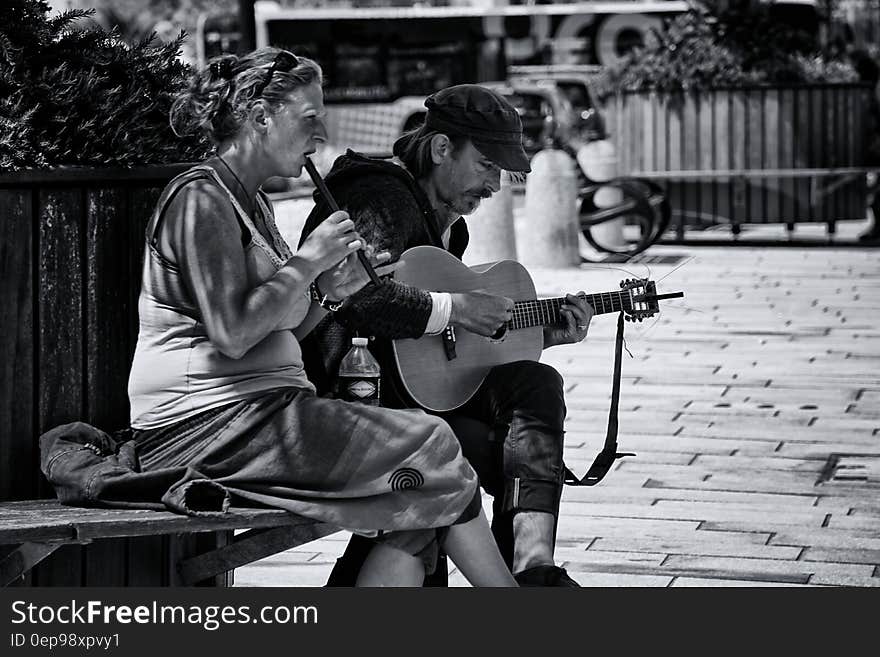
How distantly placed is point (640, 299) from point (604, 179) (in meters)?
10.3

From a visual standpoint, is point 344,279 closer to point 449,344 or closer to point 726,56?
point 449,344

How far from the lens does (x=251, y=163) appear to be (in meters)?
3.54

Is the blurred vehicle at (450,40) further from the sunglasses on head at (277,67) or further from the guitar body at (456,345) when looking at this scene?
the sunglasses on head at (277,67)

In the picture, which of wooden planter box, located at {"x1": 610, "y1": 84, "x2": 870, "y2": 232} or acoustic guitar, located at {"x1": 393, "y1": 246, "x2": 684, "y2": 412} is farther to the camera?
wooden planter box, located at {"x1": 610, "y1": 84, "x2": 870, "y2": 232}

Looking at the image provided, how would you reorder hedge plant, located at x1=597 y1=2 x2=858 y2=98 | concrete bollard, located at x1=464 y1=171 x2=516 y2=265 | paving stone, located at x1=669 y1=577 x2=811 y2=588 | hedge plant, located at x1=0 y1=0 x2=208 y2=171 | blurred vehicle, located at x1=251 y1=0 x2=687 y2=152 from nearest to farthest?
hedge plant, located at x1=0 y1=0 x2=208 y2=171 < paving stone, located at x1=669 y1=577 x2=811 y2=588 < concrete bollard, located at x1=464 y1=171 x2=516 y2=265 < hedge plant, located at x1=597 y1=2 x2=858 y2=98 < blurred vehicle, located at x1=251 y1=0 x2=687 y2=152

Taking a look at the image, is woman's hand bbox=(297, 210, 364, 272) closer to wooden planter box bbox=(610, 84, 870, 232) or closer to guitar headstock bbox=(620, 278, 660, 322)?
guitar headstock bbox=(620, 278, 660, 322)

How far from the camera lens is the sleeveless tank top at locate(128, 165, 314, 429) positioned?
11.2 feet

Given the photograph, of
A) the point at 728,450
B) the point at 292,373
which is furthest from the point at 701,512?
the point at 292,373

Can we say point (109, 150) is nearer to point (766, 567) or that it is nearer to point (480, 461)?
point (480, 461)

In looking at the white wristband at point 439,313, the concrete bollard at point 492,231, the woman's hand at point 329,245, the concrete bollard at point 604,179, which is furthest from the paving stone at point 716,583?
the concrete bollard at point 604,179

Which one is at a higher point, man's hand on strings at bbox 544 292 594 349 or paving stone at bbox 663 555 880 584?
man's hand on strings at bbox 544 292 594 349

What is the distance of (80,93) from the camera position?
12.1 ft

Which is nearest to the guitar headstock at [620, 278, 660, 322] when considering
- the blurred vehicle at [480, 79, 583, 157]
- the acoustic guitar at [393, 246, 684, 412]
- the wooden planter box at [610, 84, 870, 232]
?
the acoustic guitar at [393, 246, 684, 412]

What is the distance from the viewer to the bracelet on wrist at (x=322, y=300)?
367 cm
